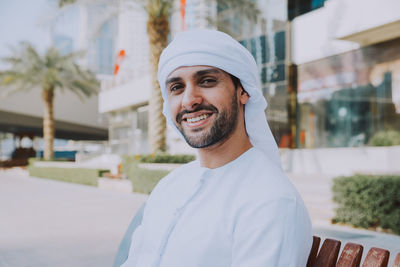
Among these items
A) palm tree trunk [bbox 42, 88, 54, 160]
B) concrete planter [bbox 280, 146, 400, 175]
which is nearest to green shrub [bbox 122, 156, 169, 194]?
concrete planter [bbox 280, 146, 400, 175]

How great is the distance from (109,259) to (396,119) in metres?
10.8

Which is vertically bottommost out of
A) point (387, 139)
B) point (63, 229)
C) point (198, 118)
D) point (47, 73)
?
point (63, 229)

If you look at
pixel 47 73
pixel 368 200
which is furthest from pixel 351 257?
pixel 47 73

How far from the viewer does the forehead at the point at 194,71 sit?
1445 millimetres

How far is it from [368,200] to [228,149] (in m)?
5.45

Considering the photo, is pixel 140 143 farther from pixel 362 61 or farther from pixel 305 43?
pixel 362 61

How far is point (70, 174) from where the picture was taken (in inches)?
714

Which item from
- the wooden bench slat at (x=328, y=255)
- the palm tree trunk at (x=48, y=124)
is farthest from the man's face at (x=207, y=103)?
the palm tree trunk at (x=48, y=124)

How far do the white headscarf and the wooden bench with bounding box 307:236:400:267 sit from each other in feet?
1.24

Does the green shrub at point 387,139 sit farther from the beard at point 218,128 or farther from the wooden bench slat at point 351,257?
the beard at point 218,128

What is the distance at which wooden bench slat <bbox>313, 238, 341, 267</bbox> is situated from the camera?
58.7 inches

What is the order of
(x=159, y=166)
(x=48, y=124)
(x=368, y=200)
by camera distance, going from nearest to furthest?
(x=368, y=200), (x=159, y=166), (x=48, y=124)

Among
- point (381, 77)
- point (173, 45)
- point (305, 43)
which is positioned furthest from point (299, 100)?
point (173, 45)

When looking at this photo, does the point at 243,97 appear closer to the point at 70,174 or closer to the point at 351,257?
the point at 351,257
